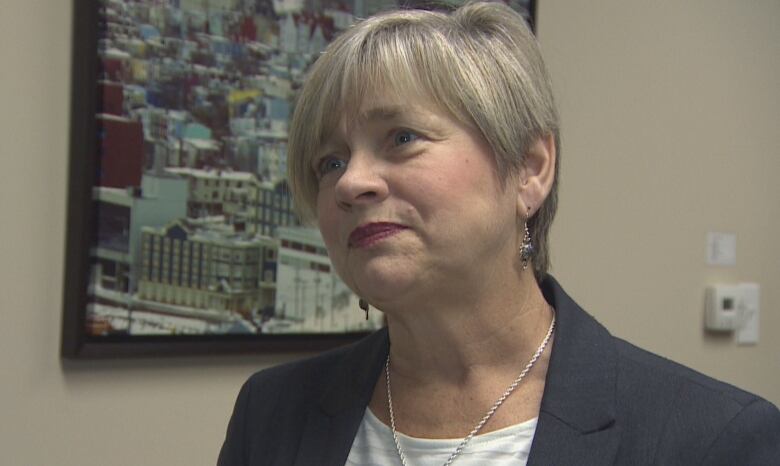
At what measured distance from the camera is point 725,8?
8.07 feet

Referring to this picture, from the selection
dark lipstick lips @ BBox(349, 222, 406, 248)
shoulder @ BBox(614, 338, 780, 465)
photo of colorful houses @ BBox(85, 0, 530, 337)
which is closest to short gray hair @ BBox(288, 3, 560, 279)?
dark lipstick lips @ BBox(349, 222, 406, 248)

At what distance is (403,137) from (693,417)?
18.2 inches

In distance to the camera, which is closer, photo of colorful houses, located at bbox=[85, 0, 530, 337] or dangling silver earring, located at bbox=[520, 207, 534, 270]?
dangling silver earring, located at bbox=[520, 207, 534, 270]

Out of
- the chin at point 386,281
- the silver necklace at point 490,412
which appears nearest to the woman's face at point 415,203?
the chin at point 386,281

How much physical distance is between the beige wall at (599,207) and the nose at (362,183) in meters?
0.65

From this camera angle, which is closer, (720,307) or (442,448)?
(442,448)

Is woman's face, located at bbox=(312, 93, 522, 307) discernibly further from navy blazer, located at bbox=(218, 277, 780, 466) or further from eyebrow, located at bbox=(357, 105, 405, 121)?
navy blazer, located at bbox=(218, 277, 780, 466)

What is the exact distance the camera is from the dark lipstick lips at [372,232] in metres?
1.11

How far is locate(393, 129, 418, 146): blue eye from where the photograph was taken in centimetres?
112

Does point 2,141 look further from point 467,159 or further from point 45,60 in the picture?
point 467,159

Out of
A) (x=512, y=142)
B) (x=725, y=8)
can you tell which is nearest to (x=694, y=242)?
(x=725, y=8)

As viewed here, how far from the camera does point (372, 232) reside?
1.12 metres

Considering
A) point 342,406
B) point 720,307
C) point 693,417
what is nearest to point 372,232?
point 342,406

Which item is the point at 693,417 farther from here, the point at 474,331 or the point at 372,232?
the point at 372,232
